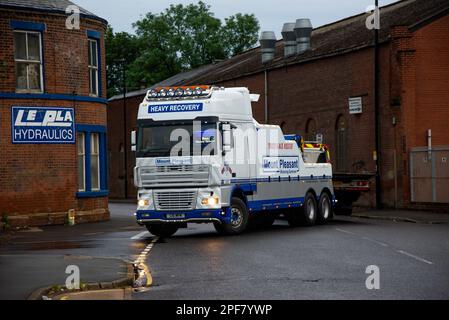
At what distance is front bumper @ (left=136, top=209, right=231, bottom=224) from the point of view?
22.9 m

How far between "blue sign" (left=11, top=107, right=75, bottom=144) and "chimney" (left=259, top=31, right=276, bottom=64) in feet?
78.7

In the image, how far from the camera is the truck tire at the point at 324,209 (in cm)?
2893

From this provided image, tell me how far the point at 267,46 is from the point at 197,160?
32.7 metres

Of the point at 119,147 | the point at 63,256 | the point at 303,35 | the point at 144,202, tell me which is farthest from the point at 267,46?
the point at 63,256

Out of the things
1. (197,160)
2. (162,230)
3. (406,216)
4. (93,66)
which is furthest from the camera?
(93,66)

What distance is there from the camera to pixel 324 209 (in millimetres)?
29453

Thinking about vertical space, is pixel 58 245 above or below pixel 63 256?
below

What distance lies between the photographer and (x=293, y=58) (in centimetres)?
4906

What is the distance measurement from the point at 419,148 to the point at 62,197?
47.9 feet

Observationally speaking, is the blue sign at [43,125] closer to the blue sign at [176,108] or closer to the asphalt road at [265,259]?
the asphalt road at [265,259]

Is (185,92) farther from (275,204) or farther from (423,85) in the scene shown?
(423,85)

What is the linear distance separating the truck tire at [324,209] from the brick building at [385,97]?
265 inches
